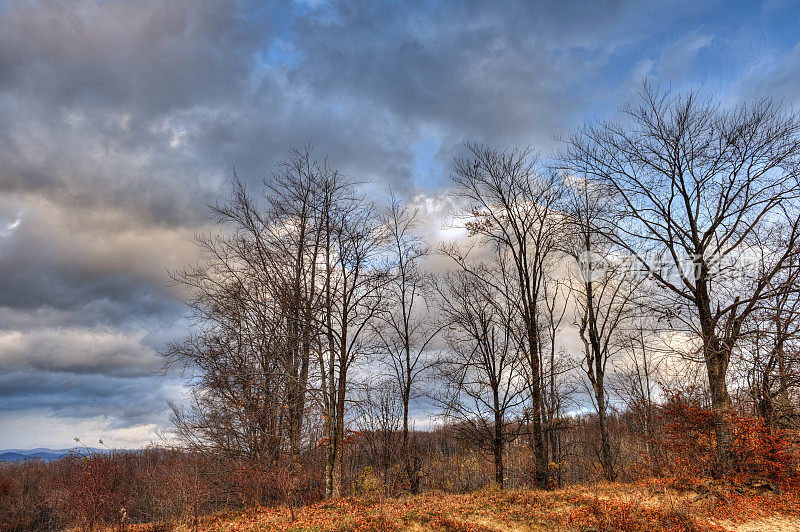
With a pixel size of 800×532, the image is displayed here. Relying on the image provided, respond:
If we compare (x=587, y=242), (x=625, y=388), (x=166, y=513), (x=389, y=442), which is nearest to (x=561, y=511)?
(x=389, y=442)

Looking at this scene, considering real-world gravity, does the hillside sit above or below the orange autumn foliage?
below

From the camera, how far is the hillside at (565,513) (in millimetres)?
10797

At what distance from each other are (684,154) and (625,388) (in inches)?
882

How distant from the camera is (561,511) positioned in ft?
39.0

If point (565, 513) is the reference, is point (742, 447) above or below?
above

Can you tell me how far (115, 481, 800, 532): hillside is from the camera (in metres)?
10.8

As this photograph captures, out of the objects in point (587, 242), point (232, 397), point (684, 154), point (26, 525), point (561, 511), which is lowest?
point (26, 525)

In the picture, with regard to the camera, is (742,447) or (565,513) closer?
(565,513)

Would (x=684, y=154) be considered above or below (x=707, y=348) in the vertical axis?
above

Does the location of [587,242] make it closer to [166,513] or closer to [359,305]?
[359,305]

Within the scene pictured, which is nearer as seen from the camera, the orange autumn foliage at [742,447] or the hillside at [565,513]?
the hillside at [565,513]

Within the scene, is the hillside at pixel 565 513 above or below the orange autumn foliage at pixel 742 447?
below

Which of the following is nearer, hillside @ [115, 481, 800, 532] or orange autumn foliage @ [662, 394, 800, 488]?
hillside @ [115, 481, 800, 532]

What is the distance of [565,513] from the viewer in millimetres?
11609
